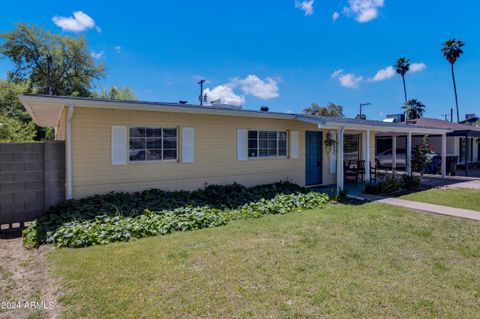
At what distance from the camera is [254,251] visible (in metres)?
4.63

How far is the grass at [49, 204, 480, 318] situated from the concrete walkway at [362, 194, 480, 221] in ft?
3.97

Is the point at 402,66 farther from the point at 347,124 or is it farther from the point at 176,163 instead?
the point at 176,163

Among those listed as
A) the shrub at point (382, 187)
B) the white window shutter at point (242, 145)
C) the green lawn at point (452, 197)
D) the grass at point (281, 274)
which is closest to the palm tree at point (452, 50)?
the green lawn at point (452, 197)

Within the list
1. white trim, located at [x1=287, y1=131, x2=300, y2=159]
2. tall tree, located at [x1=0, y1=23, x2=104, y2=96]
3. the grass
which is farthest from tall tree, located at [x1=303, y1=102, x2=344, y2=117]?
the grass

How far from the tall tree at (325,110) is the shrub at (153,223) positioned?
30.0 meters

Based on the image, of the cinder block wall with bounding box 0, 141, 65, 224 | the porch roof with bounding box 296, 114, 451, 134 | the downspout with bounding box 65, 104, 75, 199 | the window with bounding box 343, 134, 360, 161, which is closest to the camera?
the cinder block wall with bounding box 0, 141, 65, 224

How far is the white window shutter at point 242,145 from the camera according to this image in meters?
9.34

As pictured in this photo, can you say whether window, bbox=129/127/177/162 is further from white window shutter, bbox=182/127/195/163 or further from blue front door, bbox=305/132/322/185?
blue front door, bbox=305/132/322/185

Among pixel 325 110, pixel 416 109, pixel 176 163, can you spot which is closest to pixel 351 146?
pixel 176 163

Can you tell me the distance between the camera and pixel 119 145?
7305 millimetres

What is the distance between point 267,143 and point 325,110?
92.8 ft

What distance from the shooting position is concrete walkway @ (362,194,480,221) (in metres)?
7.02

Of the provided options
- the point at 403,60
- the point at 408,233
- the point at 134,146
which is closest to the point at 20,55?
the point at 134,146

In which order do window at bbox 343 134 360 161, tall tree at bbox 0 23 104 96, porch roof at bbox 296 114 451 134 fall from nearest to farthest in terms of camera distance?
porch roof at bbox 296 114 451 134, window at bbox 343 134 360 161, tall tree at bbox 0 23 104 96
